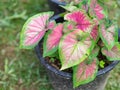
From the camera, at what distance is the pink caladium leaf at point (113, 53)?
1.65m

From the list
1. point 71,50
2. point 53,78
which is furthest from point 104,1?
point 53,78

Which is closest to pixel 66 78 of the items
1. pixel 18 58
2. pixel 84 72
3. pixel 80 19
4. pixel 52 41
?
pixel 84 72

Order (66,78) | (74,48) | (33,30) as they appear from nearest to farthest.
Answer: (74,48) → (33,30) → (66,78)

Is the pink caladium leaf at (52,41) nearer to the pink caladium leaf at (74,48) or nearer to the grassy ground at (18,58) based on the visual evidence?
the pink caladium leaf at (74,48)

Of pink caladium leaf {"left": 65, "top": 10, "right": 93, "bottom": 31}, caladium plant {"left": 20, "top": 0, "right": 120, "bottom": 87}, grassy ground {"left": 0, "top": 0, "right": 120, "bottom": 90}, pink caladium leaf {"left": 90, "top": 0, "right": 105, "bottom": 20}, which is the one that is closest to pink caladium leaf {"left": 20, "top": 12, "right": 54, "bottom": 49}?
caladium plant {"left": 20, "top": 0, "right": 120, "bottom": 87}

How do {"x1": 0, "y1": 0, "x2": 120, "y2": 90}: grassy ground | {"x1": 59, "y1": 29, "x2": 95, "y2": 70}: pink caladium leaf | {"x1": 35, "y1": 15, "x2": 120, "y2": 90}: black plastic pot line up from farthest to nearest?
{"x1": 0, "y1": 0, "x2": 120, "y2": 90}: grassy ground, {"x1": 35, "y1": 15, "x2": 120, "y2": 90}: black plastic pot, {"x1": 59, "y1": 29, "x2": 95, "y2": 70}: pink caladium leaf

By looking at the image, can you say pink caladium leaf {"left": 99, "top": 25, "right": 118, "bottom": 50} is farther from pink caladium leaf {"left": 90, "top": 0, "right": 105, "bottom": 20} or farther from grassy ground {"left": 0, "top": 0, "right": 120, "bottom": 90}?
grassy ground {"left": 0, "top": 0, "right": 120, "bottom": 90}

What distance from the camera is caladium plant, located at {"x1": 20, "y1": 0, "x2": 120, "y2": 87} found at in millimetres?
1516

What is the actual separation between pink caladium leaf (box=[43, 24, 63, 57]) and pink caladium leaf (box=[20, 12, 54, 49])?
0.04m

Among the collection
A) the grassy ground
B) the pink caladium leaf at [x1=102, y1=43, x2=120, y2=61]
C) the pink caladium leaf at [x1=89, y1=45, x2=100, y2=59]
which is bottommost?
the grassy ground

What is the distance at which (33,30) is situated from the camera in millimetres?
1616

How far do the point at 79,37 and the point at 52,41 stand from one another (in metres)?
0.15

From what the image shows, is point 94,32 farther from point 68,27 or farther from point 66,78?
point 66,78

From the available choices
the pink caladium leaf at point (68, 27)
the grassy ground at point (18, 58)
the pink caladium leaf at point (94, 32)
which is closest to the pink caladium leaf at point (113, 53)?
the pink caladium leaf at point (94, 32)
